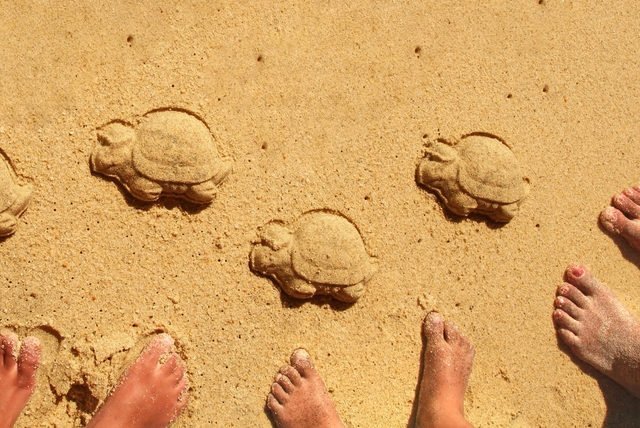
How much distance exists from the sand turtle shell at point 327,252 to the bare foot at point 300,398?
0.35m

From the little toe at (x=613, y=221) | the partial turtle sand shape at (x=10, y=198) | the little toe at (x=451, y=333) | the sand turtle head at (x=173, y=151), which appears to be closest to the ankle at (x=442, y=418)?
the little toe at (x=451, y=333)

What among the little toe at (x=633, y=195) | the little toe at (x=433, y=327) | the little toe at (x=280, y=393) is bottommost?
the little toe at (x=280, y=393)

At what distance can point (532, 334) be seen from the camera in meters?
2.62

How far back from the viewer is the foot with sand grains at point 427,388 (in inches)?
94.6

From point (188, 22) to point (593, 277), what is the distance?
2.13m

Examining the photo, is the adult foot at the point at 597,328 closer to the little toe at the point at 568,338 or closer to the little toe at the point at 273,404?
the little toe at the point at 568,338

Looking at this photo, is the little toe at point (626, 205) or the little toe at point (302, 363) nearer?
the little toe at point (302, 363)

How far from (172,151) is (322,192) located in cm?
64

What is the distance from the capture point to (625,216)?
2.74 meters

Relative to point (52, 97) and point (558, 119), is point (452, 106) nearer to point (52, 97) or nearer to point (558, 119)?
point (558, 119)

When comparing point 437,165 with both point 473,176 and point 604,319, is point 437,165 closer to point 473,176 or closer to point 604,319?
point 473,176

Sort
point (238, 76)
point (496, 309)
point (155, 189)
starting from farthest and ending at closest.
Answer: point (496, 309)
point (238, 76)
point (155, 189)

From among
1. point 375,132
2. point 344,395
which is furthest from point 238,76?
point 344,395

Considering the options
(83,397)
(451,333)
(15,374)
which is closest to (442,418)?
(451,333)
